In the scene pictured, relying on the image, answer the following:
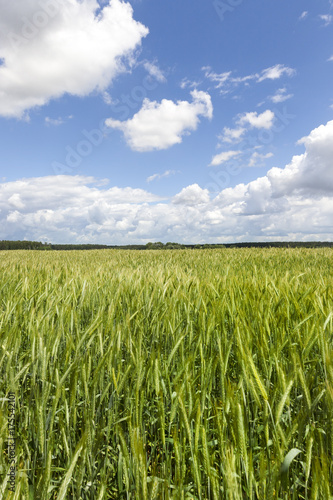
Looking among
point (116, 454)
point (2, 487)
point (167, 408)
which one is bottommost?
point (116, 454)

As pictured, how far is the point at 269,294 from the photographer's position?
2189 mm

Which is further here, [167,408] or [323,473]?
[167,408]

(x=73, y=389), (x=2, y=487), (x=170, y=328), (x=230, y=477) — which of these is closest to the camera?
(x=230, y=477)

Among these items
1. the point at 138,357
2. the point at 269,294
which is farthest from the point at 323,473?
the point at 269,294

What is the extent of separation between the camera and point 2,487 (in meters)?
0.65

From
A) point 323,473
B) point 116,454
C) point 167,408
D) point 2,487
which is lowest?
point 116,454

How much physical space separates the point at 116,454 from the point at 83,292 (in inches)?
46.1

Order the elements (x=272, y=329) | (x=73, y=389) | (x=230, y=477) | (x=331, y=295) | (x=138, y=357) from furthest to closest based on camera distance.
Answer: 1. (x=331, y=295)
2. (x=272, y=329)
3. (x=138, y=357)
4. (x=73, y=389)
5. (x=230, y=477)

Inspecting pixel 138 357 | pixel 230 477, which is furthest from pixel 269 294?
pixel 230 477

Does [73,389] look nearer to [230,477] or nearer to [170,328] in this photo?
[230,477]

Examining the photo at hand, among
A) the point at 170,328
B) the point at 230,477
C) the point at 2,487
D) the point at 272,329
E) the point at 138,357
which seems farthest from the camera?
the point at 272,329

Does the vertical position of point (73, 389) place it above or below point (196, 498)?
above

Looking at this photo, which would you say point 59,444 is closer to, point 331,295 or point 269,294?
point 269,294

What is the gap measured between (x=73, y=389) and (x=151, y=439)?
1.69 ft
